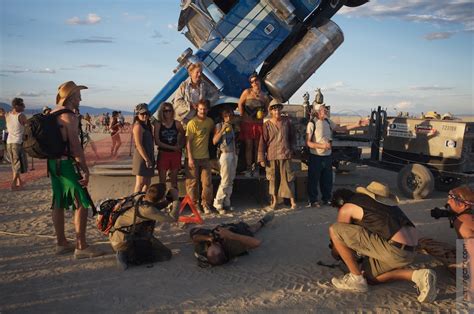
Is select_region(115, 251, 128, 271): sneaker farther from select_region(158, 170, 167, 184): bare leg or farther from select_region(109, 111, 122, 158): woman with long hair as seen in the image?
select_region(109, 111, 122, 158): woman with long hair

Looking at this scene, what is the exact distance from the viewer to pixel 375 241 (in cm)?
348

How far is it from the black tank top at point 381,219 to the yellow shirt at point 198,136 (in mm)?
2876

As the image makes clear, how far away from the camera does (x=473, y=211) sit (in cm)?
362

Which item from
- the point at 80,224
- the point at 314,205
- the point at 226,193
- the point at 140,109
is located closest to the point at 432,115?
the point at 314,205

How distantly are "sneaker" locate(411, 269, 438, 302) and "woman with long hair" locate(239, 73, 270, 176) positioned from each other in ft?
11.3

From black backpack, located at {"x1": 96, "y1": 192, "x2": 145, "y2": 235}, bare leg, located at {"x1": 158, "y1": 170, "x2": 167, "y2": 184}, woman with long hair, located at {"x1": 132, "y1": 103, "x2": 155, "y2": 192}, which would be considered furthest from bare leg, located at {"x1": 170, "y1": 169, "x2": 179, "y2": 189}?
black backpack, located at {"x1": 96, "y1": 192, "x2": 145, "y2": 235}

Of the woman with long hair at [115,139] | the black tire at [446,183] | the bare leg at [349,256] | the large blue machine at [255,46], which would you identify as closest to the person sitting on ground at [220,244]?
the bare leg at [349,256]

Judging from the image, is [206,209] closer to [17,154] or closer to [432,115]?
[17,154]

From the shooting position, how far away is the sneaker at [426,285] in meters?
3.34

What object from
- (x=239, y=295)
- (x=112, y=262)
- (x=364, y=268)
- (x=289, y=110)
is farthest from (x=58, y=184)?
(x=289, y=110)

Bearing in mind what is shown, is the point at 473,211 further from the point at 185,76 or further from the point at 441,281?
the point at 185,76

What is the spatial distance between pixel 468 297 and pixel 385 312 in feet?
2.70

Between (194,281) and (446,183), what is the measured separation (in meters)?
5.61

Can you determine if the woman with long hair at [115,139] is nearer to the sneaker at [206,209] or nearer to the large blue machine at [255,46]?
the large blue machine at [255,46]
